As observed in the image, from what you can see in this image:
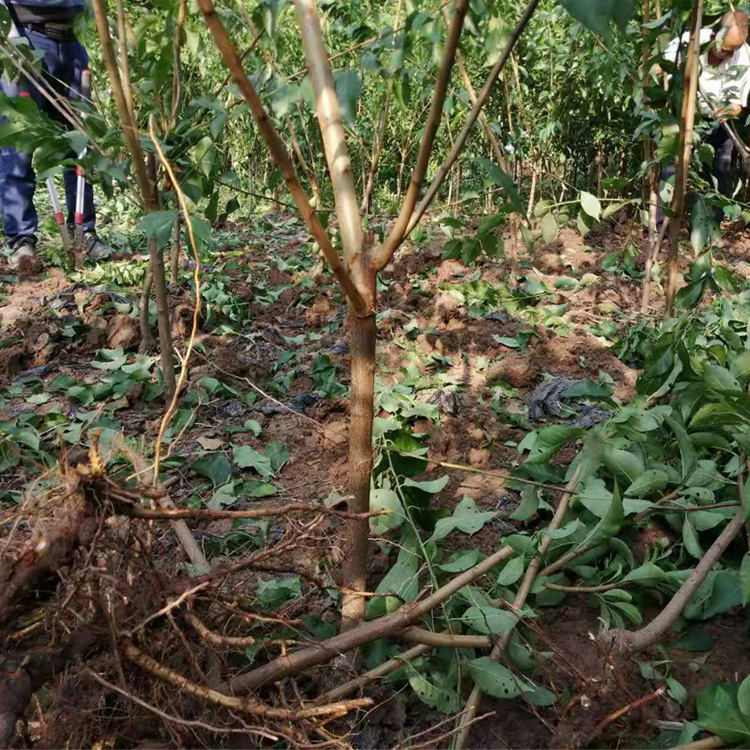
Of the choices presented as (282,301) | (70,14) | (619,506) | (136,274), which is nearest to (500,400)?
(619,506)

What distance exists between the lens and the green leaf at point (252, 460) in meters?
1.96

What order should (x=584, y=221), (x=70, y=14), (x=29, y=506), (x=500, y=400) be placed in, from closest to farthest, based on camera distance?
(x=29, y=506) < (x=584, y=221) < (x=500, y=400) < (x=70, y=14)

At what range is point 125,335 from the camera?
282 centimetres

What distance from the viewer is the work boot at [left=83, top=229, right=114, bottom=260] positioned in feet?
14.1

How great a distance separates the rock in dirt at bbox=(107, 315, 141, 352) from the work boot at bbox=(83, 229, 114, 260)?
156 centimetres

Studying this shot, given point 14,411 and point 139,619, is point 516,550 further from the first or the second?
point 14,411

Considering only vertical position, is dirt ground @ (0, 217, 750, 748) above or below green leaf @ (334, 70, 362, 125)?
below

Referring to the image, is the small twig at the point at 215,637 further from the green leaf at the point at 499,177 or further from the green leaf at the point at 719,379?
the green leaf at the point at 719,379

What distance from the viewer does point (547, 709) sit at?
1218mm

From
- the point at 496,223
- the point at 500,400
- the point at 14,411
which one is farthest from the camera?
the point at 500,400

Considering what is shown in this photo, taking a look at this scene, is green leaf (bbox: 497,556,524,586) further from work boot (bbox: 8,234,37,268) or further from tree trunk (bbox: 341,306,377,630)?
work boot (bbox: 8,234,37,268)

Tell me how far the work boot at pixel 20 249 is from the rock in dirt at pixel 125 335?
154 centimetres

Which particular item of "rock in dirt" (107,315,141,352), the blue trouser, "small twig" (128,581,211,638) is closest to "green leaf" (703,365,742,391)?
"small twig" (128,581,211,638)

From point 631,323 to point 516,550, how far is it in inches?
86.6
